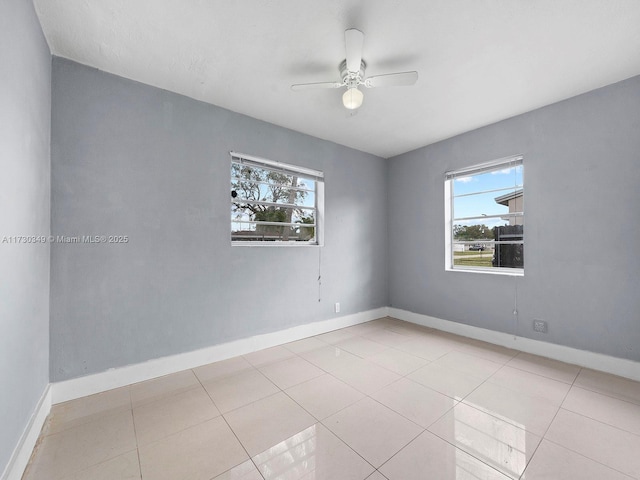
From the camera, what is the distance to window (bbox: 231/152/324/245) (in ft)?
9.68

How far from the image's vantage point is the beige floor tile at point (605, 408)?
1.74 meters

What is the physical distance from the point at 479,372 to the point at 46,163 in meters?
3.93

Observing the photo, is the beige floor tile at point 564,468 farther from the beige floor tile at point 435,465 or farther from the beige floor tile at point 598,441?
the beige floor tile at point 435,465

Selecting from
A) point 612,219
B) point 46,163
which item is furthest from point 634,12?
point 46,163

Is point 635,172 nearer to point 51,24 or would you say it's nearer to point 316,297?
point 316,297

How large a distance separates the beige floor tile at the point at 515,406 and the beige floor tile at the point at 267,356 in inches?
68.2

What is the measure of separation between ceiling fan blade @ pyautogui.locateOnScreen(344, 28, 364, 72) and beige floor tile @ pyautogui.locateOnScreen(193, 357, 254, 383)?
Answer: 2768 millimetres

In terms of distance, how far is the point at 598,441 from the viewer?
157 centimetres

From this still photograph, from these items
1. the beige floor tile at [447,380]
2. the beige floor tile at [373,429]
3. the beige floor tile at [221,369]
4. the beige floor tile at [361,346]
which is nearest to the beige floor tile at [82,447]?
the beige floor tile at [221,369]

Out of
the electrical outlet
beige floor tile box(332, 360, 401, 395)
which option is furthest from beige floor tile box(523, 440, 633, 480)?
the electrical outlet

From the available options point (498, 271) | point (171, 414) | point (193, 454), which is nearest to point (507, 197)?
point (498, 271)

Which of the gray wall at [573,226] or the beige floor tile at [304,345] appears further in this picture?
the beige floor tile at [304,345]

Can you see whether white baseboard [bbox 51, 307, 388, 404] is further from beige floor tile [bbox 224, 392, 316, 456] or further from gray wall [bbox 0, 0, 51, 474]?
beige floor tile [bbox 224, 392, 316, 456]

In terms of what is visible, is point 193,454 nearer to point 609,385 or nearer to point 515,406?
point 515,406
